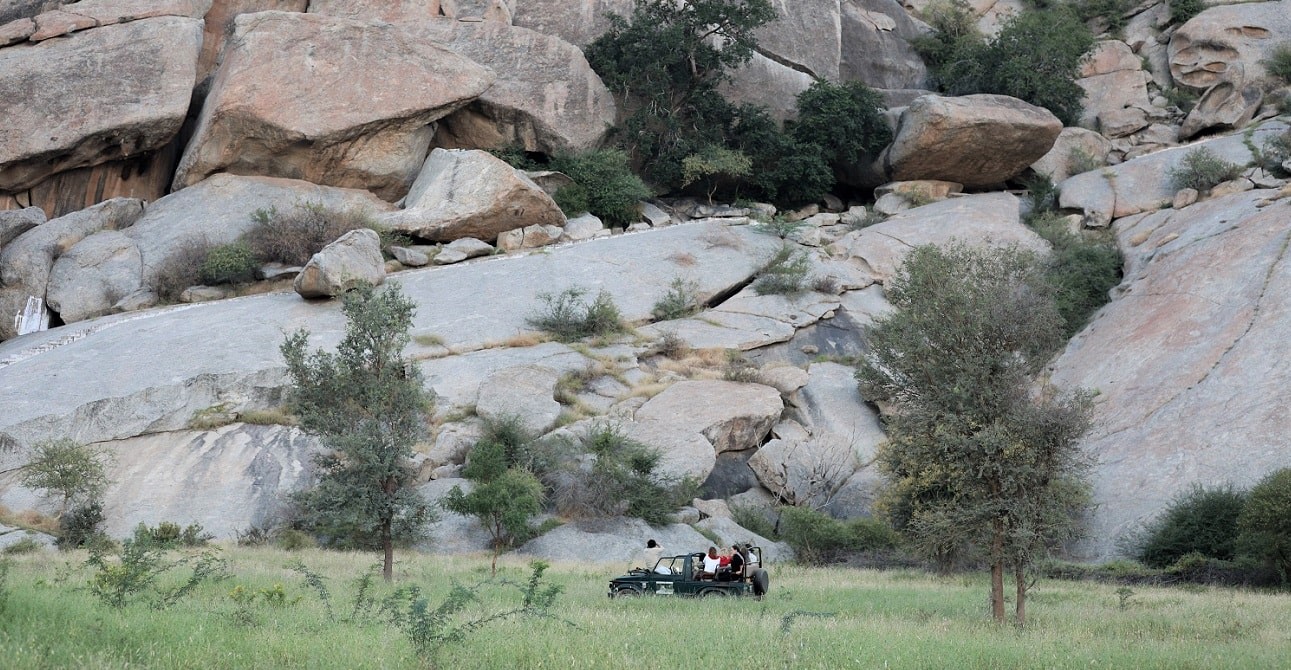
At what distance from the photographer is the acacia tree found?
47.1 feet

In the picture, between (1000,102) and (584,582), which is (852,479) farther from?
(1000,102)

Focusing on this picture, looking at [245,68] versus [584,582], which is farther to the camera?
[245,68]

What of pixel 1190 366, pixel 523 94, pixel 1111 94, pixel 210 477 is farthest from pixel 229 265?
pixel 1111 94

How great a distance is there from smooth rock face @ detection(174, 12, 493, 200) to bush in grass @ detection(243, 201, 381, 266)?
133 inches

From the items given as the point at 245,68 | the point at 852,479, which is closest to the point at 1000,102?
the point at 852,479

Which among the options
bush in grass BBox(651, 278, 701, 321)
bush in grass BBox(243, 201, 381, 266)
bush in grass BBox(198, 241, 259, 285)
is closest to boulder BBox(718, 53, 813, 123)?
bush in grass BBox(651, 278, 701, 321)

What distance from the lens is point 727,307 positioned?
118 feet

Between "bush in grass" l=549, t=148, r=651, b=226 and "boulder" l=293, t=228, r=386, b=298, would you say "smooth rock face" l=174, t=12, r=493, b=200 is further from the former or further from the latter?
"boulder" l=293, t=228, r=386, b=298

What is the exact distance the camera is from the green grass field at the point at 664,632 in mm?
9219

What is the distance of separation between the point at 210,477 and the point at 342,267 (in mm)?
8646

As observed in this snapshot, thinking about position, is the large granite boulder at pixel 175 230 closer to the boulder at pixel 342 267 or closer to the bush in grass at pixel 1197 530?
the boulder at pixel 342 267

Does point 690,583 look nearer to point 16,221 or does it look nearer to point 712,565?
point 712,565

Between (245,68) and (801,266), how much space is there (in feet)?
70.5

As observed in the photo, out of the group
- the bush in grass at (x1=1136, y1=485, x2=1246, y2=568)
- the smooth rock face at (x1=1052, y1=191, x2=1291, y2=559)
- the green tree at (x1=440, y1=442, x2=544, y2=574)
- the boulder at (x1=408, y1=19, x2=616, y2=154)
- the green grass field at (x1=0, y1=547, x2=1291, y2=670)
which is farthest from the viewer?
the boulder at (x1=408, y1=19, x2=616, y2=154)
